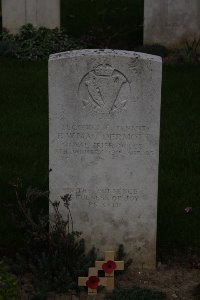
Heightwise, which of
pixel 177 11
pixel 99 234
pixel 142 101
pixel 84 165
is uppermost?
pixel 177 11

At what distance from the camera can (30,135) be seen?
8523mm

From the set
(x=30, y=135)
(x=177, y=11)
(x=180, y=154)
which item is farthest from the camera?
(x=177, y=11)

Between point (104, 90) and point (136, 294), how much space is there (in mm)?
1427

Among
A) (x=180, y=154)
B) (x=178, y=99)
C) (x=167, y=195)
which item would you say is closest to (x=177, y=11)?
(x=178, y=99)

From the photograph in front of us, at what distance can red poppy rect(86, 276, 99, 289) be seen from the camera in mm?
5348

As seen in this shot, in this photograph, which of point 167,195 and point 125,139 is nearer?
point 125,139

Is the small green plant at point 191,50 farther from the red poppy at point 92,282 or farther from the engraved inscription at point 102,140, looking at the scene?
the red poppy at point 92,282

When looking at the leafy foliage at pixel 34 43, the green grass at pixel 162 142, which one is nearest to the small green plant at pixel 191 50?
the green grass at pixel 162 142

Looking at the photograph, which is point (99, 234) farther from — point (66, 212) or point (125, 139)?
point (125, 139)

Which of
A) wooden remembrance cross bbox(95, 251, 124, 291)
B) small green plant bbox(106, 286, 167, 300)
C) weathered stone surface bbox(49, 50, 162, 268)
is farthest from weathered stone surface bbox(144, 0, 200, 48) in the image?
small green plant bbox(106, 286, 167, 300)

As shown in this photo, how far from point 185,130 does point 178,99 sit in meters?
1.16

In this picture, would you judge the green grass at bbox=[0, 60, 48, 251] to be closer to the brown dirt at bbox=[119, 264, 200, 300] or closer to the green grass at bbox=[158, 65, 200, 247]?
the brown dirt at bbox=[119, 264, 200, 300]

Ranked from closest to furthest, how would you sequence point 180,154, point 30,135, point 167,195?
point 167,195 < point 180,154 < point 30,135

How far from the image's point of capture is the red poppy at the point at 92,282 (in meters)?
5.35
